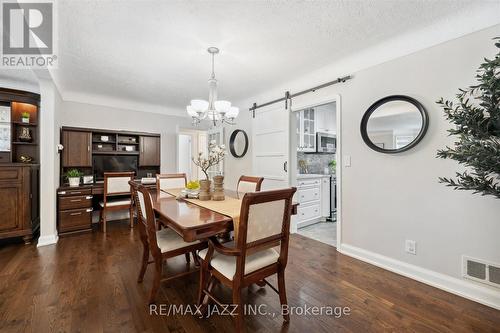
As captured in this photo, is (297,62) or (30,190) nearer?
(297,62)

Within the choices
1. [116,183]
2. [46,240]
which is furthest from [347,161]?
[46,240]

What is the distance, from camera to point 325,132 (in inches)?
194

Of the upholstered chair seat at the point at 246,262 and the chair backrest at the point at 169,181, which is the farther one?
the chair backrest at the point at 169,181

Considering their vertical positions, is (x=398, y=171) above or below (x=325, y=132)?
below

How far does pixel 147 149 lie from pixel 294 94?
3110mm

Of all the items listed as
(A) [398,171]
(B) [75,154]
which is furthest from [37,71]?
(A) [398,171]

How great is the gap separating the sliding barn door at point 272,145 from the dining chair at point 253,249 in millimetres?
1956

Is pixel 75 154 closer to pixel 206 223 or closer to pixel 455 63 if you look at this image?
pixel 206 223

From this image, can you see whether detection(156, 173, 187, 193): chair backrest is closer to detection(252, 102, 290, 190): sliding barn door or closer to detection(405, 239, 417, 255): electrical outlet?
detection(252, 102, 290, 190): sliding barn door

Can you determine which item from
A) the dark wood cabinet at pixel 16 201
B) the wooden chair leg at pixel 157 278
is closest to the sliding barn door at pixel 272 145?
the wooden chair leg at pixel 157 278

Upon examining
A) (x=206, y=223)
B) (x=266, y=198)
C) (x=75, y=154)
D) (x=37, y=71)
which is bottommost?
(x=206, y=223)

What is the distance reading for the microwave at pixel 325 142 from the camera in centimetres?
474

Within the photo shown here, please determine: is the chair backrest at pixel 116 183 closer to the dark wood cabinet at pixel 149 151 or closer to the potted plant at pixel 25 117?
the dark wood cabinet at pixel 149 151

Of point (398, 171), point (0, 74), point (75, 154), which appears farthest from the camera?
point (75, 154)
